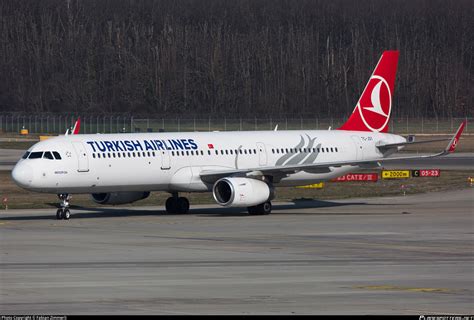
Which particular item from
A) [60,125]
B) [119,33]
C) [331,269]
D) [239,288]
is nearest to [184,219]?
[331,269]

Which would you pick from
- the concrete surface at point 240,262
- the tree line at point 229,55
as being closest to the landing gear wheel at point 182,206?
the concrete surface at point 240,262

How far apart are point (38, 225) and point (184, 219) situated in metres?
6.60

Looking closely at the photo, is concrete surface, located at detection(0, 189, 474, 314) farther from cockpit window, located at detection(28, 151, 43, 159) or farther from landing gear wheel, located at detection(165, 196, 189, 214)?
cockpit window, located at detection(28, 151, 43, 159)

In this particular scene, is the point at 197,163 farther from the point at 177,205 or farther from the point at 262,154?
the point at 262,154

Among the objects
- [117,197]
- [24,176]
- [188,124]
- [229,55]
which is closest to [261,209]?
[117,197]

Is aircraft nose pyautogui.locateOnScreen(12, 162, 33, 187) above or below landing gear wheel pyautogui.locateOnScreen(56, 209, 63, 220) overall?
above

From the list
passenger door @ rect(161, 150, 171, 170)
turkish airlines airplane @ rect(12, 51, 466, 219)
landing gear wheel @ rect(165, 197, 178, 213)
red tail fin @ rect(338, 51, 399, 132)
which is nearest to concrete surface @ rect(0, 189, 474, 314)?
landing gear wheel @ rect(165, 197, 178, 213)

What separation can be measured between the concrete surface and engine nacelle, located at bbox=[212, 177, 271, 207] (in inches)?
33.2

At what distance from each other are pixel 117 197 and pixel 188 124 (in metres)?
71.5

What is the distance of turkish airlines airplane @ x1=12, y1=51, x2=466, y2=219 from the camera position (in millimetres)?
45375

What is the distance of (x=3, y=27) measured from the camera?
17225cm

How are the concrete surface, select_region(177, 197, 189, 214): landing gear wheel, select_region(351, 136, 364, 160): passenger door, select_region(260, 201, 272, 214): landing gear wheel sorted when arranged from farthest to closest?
select_region(351, 136, 364, 160): passenger door, select_region(177, 197, 189, 214): landing gear wheel, select_region(260, 201, 272, 214): landing gear wheel, the concrete surface

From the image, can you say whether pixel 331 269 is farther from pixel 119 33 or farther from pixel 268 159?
pixel 119 33

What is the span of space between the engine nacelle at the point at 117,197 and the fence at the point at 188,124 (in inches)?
2484
